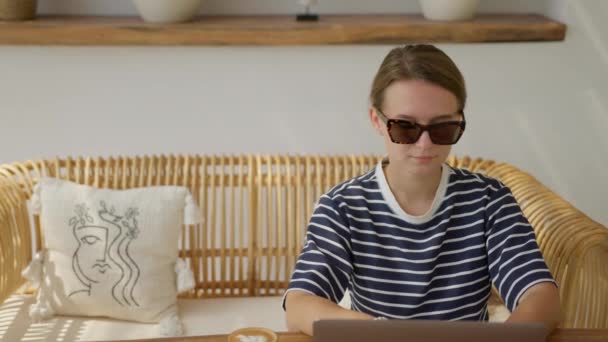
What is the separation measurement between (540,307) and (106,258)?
123 centimetres

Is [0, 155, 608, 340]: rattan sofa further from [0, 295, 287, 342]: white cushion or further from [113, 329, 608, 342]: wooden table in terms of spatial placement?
[113, 329, 608, 342]: wooden table

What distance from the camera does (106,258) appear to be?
90.6 inches

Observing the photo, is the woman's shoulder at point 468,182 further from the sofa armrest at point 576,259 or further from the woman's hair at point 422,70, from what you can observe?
the sofa armrest at point 576,259

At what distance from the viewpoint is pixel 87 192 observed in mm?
2350

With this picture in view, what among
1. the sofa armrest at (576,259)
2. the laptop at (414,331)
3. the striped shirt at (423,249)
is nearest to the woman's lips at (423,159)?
the striped shirt at (423,249)

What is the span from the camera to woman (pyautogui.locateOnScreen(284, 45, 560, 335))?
1569 mm

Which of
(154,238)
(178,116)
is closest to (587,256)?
(154,238)

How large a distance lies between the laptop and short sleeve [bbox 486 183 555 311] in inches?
14.6

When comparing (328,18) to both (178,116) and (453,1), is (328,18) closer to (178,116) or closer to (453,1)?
(453,1)

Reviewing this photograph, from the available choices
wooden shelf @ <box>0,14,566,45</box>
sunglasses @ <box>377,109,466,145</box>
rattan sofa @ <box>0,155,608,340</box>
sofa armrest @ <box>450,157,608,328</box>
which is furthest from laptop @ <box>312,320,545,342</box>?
wooden shelf @ <box>0,14,566,45</box>

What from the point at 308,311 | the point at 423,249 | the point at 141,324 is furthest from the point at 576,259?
the point at 141,324

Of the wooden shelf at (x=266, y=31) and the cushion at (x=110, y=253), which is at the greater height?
the wooden shelf at (x=266, y=31)

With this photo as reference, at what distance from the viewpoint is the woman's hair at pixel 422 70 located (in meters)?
1.59

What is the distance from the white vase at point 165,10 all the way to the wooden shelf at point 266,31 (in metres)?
0.03
